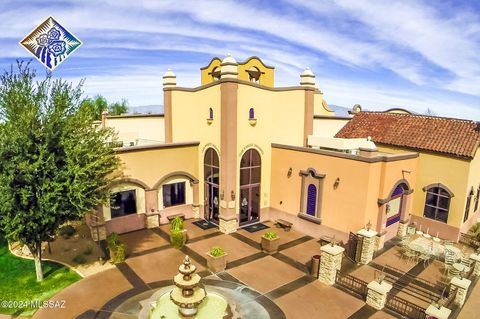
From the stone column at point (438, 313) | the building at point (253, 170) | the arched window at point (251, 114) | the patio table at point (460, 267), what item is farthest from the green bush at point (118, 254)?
the patio table at point (460, 267)

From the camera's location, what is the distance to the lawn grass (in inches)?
472

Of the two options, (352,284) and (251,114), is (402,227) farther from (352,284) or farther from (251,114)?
(251,114)

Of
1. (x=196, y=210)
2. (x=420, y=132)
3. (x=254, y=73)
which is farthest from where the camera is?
(x=254, y=73)

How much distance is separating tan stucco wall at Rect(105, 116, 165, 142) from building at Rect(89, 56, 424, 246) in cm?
515

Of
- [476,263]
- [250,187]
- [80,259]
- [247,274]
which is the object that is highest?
[250,187]

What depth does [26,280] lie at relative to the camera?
13.2m

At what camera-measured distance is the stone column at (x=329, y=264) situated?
43.6 ft

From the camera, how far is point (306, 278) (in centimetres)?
1404

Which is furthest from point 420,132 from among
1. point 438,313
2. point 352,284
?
point 438,313

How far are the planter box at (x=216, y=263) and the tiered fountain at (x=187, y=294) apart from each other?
3584 mm

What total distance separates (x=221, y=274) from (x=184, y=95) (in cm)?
1255

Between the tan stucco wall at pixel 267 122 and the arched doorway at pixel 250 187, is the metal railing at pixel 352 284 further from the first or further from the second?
the tan stucco wall at pixel 267 122

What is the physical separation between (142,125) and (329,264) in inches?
851
